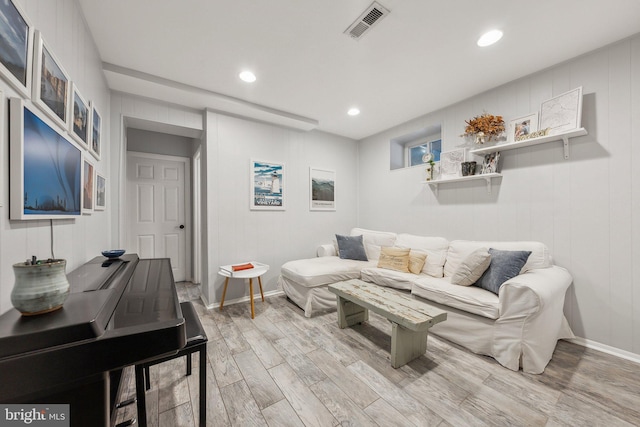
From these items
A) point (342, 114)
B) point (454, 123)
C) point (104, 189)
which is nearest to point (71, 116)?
point (104, 189)

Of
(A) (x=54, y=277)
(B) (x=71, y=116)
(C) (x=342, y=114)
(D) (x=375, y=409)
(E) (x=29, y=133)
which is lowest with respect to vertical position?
(D) (x=375, y=409)

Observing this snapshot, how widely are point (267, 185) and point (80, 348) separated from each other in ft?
9.64

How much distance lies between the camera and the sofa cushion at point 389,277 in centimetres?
274

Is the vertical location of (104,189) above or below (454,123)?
below

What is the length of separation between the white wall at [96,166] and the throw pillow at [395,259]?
2.93 m

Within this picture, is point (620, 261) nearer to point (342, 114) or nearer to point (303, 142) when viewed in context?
point (342, 114)

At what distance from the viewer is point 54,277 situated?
0.84m

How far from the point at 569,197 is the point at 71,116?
3915 mm

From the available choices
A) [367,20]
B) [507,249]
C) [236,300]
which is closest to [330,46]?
[367,20]

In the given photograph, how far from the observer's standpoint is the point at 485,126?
8.81 ft

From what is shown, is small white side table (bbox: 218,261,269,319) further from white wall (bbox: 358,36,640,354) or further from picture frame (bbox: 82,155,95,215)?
white wall (bbox: 358,36,640,354)

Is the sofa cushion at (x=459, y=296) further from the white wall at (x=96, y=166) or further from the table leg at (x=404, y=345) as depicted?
the white wall at (x=96, y=166)

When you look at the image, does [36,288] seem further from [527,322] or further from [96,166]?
[527,322]

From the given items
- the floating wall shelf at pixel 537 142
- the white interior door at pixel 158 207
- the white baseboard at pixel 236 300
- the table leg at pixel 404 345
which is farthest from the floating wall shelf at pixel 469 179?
the white interior door at pixel 158 207
